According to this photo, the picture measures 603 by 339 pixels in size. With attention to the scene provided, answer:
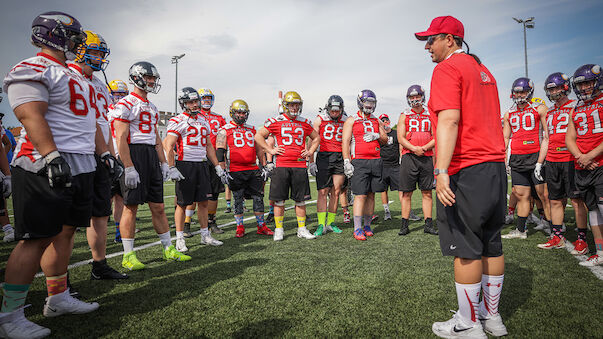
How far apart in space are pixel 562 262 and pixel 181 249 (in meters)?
5.72

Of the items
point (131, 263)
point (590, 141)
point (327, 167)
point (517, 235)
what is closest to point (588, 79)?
point (590, 141)

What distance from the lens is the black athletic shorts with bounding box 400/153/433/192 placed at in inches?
249

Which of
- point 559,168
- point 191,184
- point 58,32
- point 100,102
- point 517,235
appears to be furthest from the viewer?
point 517,235

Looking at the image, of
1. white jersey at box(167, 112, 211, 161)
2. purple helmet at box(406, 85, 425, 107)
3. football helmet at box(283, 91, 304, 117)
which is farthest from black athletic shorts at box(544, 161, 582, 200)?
white jersey at box(167, 112, 211, 161)

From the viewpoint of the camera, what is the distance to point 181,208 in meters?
5.59

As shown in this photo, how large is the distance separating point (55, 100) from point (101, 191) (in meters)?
1.21

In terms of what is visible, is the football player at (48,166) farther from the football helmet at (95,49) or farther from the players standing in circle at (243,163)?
the players standing in circle at (243,163)

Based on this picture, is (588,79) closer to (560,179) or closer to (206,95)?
(560,179)

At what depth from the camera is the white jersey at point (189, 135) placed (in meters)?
5.55

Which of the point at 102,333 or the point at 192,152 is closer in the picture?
the point at 102,333

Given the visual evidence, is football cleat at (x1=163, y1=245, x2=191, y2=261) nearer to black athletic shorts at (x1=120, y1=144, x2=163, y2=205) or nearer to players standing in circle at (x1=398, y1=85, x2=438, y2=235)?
Answer: black athletic shorts at (x1=120, y1=144, x2=163, y2=205)

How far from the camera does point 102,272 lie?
12.6ft

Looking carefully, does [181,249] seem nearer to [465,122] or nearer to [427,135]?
[465,122]

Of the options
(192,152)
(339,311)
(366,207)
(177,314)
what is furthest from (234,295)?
(366,207)
